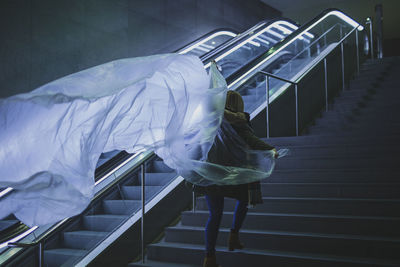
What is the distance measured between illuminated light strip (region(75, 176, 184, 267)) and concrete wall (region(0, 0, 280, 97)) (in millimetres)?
3037

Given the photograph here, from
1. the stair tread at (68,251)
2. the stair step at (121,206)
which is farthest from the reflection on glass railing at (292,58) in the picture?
the stair tread at (68,251)

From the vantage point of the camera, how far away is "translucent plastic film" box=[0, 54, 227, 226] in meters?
1.85

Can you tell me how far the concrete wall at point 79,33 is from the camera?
606 cm

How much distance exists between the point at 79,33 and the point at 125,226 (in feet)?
14.8

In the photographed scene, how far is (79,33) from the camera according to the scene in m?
7.20

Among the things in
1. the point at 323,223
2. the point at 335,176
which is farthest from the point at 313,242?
the point at 335,176

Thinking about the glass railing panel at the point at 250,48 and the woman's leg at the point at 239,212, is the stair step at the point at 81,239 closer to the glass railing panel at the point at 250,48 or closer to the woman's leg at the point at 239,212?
the woman's leg at the point at 239,212

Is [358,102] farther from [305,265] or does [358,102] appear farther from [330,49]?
[305,265]

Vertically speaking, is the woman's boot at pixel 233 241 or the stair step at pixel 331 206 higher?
the stair step at pixel 331 206

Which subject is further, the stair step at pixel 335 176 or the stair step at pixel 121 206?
the stair step at pixel 335 176

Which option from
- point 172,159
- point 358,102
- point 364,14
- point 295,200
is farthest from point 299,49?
point 364,14

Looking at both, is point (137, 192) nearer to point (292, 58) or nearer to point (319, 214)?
point (319, 214)

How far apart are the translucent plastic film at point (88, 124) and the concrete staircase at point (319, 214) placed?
1276mm

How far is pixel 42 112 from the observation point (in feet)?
6.12
